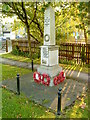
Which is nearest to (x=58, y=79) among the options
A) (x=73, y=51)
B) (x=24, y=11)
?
(x=73, y=51)

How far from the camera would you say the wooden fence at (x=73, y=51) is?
11.2m

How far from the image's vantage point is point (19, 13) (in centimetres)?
1147

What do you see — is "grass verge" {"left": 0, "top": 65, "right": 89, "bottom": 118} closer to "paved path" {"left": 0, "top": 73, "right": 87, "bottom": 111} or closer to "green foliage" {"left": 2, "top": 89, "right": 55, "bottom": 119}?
"green foliage" {"left": 2, "top": 89, "right": 55, "bottom": 119}

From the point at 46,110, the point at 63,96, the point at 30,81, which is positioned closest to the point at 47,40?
the point at 30,81

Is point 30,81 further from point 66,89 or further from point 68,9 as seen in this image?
point 68,9

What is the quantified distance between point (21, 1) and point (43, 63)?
232 inches

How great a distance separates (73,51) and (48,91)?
6868 mm

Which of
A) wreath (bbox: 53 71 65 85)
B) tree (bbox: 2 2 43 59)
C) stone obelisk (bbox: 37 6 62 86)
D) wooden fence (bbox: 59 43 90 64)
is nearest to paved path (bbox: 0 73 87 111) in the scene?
wreath (bbox: 53 71 65 85)

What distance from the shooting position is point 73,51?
12016 millimetres

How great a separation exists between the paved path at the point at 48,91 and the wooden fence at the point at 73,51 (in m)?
4.79

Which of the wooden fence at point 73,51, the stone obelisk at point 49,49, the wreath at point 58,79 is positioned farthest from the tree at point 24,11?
the wreath at point 58,79

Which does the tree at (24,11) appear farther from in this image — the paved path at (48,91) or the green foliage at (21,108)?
the green foliage at (21,108)

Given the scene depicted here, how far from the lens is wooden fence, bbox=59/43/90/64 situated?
1117cm

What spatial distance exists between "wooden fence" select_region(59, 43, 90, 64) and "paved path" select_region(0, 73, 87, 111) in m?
Answer: 4.79
